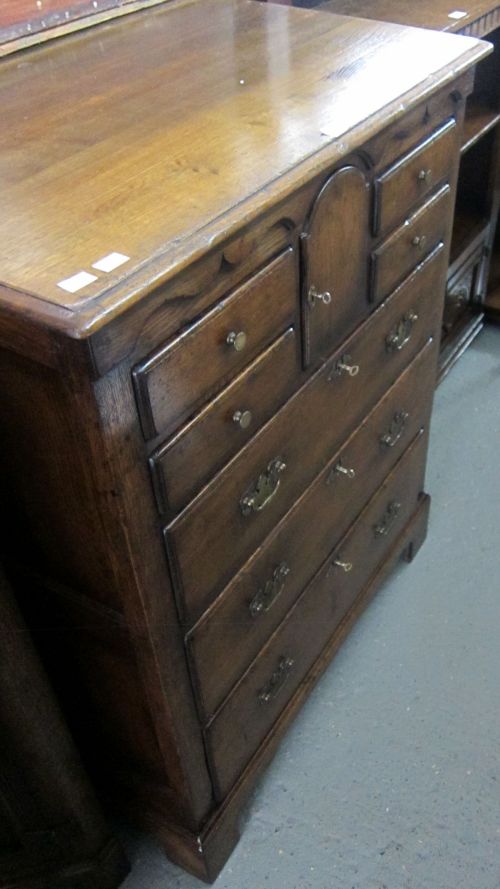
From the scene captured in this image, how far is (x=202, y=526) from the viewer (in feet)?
2.91

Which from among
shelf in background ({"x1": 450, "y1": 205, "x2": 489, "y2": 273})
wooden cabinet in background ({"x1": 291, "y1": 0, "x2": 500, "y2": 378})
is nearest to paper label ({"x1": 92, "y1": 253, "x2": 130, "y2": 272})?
wooden cabinet in background ({"x1": 291, "y1": 0, "x2": 500, "y2": 378})

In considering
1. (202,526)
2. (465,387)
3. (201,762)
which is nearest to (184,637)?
(202,526)

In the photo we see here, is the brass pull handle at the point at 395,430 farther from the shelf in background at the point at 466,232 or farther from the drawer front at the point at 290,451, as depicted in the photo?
the shelf in background at the point at 466,232

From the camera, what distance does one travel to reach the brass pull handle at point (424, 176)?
1.09m

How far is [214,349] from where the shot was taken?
2.61ft

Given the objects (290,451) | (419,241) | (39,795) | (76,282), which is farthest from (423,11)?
(39,795)

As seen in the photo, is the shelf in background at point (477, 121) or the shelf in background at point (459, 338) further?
the shelf in background at point (459, 338)

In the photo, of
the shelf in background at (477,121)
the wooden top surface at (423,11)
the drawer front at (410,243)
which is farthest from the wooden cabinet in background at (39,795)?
the shelf in background at (477,121)

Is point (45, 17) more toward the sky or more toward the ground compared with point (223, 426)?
more toward the sky

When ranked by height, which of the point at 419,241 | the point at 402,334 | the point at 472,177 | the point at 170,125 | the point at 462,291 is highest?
the point at 170,125

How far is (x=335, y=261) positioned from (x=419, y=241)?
0.27m

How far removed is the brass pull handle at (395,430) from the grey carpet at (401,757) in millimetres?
422

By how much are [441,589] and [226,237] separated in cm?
113

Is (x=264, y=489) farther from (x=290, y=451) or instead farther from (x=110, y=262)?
(x=110, y=262)
